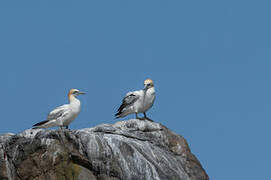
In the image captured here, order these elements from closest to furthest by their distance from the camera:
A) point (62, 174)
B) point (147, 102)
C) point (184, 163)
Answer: point (62, 174), point (184, 163), point (147, 102)

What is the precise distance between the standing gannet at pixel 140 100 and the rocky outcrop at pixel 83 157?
3.23 m

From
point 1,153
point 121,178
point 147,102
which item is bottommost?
point 121,178

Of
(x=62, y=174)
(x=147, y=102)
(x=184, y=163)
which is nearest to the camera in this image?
(x=62, y=174)

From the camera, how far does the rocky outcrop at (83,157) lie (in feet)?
63.8

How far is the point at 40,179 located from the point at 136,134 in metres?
4.23

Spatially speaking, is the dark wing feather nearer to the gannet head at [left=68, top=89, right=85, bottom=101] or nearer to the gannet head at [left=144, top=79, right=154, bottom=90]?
the gannet head at [left=144, top=79, right=154, bottom=90]

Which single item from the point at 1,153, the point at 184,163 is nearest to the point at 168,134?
the point at 184,163

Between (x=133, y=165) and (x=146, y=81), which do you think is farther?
(x=146, y=81)

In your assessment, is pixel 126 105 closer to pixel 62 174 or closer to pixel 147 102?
pixel 147 102

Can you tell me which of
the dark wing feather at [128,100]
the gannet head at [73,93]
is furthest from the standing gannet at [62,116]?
the dark wing feather at [128,100]

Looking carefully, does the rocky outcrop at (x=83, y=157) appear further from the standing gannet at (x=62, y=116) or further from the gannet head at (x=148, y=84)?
the gannet head at (x=148, y=84)

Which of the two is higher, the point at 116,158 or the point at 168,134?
the point at 168,134

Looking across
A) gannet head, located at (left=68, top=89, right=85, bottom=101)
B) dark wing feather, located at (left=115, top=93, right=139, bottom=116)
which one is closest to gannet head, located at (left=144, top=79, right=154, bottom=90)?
dark wing feather, located at (left=115, top=93, right=139, bottom=116)

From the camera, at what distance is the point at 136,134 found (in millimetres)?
22203
